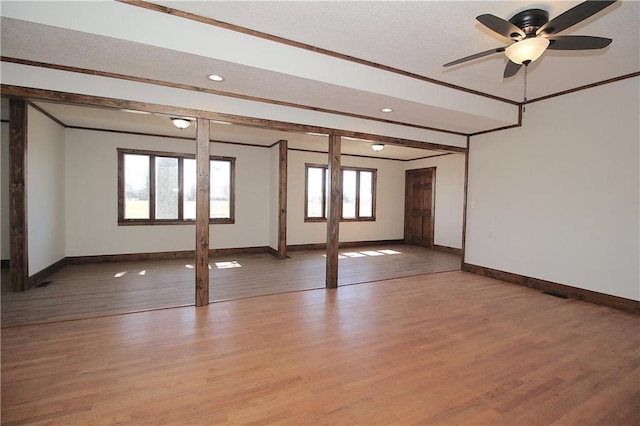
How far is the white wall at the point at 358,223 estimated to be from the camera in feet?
26.0

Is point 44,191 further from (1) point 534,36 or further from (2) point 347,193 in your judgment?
(1) point 534,36

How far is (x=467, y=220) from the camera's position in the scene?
19.6 ft

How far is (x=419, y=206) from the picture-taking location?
9258 mm

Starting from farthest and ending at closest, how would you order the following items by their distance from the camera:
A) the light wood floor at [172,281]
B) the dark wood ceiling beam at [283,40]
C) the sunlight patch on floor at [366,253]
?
1. the sunlight patch on floor at [366,253]
2. the light wood floor at [172,281]
3. the dark wood ceiling beam at [283,40]

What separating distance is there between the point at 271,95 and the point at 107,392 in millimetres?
3310

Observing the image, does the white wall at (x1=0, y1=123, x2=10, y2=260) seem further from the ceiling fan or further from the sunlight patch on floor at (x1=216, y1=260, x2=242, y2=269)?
the ceiling fan

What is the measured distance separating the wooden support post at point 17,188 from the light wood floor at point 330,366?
153 cm

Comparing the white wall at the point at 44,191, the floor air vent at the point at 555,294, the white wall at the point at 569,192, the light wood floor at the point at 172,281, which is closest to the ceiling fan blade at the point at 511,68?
the white wall at the point at 569,192

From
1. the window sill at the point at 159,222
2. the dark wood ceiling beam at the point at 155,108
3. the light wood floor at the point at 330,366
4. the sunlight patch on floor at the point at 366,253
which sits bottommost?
the light wood floor at the point at 330,366

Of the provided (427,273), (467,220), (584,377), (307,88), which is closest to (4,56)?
(307,88)

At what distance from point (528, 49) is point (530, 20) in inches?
11.3

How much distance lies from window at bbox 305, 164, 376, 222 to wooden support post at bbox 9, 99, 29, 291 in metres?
5.34

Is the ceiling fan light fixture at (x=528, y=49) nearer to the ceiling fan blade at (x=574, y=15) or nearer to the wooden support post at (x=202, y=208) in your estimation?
the ceiling fan blade at (x=574, y=15)

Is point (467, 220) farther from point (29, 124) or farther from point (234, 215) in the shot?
point (29, 124)
